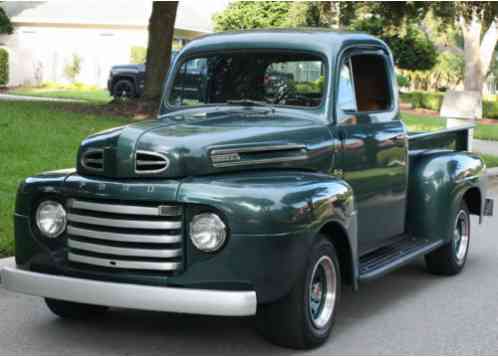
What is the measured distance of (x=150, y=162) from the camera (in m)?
5.56

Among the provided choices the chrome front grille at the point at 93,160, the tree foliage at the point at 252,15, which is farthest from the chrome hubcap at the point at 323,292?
the tree foliage at the point at 252,15

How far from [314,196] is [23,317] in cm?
223

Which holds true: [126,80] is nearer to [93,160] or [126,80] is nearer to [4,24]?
[4,24]

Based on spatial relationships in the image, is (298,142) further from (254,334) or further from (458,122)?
(458,122)

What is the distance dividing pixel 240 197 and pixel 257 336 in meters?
1.12

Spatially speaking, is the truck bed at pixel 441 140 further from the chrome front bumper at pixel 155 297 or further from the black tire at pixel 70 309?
the chrome front bumper at pixel 155 297

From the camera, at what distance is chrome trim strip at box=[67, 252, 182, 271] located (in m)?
5.38

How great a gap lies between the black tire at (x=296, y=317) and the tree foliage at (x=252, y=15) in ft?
117

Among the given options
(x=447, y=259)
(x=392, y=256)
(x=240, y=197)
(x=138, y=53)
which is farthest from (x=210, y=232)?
(x=138, y=53)

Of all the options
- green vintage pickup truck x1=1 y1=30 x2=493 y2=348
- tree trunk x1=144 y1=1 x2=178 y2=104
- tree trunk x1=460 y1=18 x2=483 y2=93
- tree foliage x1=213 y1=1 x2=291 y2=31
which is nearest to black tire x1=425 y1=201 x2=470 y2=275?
green vintage pickup truck x1=1 y1=30 x2=493 y2=348

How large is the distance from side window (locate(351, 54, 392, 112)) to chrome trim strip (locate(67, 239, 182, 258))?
2225 mm

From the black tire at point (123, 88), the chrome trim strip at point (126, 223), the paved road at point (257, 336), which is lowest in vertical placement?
the black tire at point (123, 88)

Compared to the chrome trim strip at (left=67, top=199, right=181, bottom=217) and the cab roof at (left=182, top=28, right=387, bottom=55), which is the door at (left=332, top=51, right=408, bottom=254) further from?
the chrome trim strip at (left=67, top=199, right=181, bottom=217)

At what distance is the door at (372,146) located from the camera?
22.0 feet
